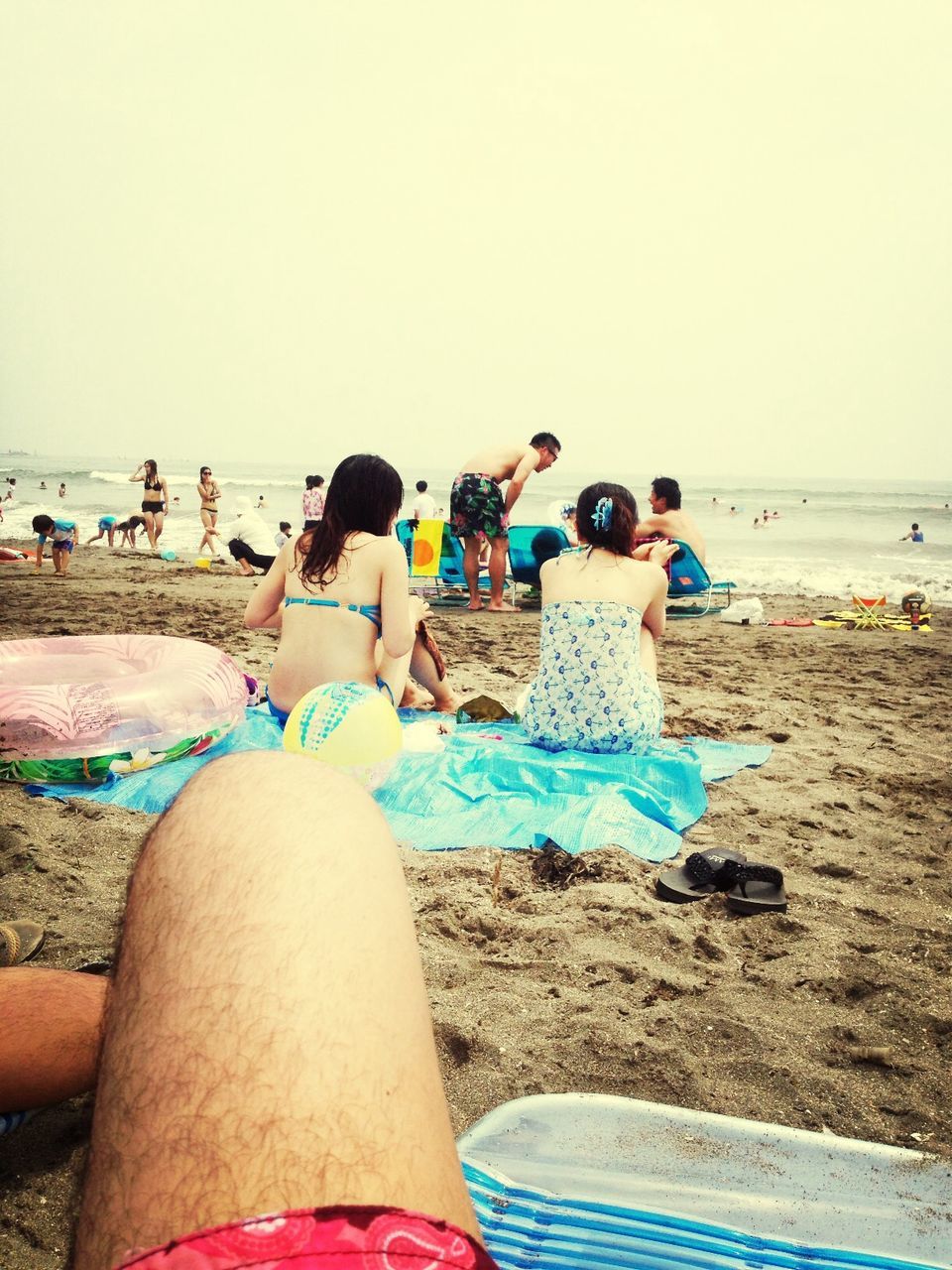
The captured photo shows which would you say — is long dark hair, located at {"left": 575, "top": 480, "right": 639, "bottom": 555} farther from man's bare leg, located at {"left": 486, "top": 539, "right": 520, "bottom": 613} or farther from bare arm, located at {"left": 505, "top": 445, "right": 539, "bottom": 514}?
man's bare leg, located at {"left": 486, "top": 539, "right": 520, "bottom": 613}

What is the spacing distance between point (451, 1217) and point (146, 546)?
1692cm

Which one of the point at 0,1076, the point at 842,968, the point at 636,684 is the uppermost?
the point at 636,684

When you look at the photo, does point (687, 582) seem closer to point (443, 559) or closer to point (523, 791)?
point (443, 559)

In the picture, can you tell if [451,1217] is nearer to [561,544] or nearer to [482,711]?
[482,711]

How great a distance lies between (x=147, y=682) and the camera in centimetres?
348

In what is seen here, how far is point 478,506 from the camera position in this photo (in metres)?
7.67

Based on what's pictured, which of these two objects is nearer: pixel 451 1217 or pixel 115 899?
pixel 451 1217

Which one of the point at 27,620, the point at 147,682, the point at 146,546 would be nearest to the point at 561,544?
the point at 27,620

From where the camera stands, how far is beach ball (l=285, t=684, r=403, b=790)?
9.86 feet

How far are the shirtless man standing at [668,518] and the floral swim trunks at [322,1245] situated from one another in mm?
7092

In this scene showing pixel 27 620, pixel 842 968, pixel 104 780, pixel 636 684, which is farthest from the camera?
pixel 27 620

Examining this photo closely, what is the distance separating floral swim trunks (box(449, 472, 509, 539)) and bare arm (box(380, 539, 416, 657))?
422 cm

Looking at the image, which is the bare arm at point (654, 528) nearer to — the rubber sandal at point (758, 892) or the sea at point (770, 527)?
the sea at point (770, 527)

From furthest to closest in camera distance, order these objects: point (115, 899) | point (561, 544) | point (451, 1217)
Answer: point (561, 544), point (115, 899), point (451, 1217)
